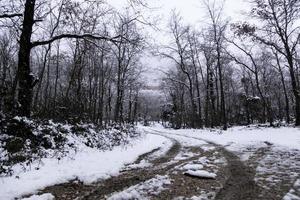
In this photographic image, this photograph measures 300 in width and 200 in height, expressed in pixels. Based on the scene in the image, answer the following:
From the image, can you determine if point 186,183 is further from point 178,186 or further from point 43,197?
point 43,197

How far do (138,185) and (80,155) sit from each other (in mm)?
4575

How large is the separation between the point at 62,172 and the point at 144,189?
2703 millimetres

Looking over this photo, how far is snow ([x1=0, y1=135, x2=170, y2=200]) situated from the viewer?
609 cm

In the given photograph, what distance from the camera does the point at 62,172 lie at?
301 inches

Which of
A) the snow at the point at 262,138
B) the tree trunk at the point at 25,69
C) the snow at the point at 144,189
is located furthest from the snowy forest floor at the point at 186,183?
the snow at the point at 262,138

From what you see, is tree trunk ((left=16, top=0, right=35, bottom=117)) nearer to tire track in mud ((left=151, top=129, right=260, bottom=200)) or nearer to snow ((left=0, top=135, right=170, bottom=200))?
snow ((left=0, top=135, right=170, bottom=200))

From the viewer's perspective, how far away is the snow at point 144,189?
5602mm

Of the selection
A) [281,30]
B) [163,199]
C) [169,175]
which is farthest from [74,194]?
[281,30]

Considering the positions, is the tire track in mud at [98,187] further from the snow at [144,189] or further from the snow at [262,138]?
the snow at [262,138]

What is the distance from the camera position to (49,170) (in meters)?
7.71

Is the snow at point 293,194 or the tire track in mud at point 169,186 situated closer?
the snow at point 293,194

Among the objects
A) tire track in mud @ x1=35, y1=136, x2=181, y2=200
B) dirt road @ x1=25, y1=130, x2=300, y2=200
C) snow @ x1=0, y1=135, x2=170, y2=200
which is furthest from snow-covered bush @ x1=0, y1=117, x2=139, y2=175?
dirt road @ x1=25, y1=130, x2=300, y2=200

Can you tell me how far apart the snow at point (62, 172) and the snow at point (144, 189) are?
57.0 inches

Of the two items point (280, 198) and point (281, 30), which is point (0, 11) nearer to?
point (280, 198)
